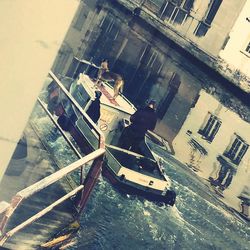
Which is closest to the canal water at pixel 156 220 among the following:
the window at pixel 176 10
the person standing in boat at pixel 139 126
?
the person standing in boat at pixel 139 126

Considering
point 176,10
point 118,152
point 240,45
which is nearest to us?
point 118,152

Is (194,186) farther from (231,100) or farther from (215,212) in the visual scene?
(231,100)

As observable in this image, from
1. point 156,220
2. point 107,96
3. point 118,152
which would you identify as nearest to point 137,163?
point 118,152

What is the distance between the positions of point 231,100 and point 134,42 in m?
7.45

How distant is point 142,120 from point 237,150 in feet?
22.5

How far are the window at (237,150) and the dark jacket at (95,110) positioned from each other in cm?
766

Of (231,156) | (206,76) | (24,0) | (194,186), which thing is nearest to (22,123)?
(24,0)

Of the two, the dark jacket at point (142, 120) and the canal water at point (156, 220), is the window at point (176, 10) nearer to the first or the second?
the canal water at point (156, 220)

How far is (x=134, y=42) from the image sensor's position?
2150 centimetres

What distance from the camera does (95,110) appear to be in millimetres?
11922

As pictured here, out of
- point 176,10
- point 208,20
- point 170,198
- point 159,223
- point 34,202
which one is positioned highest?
point 208,20

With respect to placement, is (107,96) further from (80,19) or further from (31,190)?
(80,19)

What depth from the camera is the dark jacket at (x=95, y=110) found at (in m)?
11.9

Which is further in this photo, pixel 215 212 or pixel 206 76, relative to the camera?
pixel 206 76
